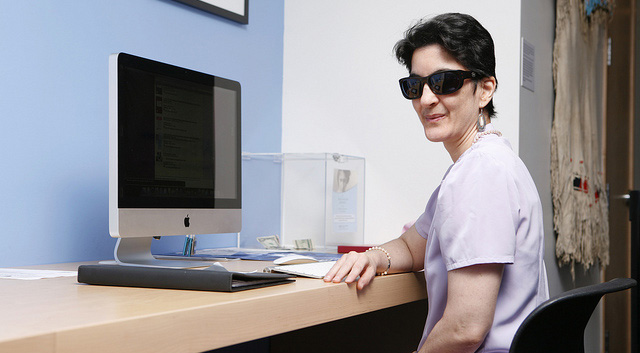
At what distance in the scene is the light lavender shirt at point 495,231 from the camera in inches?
46.4

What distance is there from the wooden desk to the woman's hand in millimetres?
21

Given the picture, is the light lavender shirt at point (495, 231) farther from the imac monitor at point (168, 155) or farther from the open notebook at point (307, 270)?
the imac monitor at point (168, 155)

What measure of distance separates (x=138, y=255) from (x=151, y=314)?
753 mm

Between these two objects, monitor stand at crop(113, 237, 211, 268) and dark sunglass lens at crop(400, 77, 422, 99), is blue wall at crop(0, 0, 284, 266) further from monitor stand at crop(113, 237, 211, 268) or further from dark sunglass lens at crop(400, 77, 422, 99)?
dark sunglass lens at crop(400, 77, 422, 99)

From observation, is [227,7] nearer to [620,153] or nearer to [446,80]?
[446,80]

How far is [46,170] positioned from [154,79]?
0.40m

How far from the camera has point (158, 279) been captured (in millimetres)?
1106

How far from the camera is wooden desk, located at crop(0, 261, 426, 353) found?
0.76 metres

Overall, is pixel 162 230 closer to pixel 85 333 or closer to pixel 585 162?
pixel 85 333

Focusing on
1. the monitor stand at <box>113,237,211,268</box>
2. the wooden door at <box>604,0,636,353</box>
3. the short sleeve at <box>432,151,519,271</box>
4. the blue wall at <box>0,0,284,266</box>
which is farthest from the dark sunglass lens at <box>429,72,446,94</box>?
the wooden door at <box>604,0,636,353</box>

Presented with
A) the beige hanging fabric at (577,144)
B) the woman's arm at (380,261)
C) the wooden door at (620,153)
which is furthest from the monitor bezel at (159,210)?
the wooden door at (620,153)

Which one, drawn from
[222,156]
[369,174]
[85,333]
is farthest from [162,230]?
[369,174]

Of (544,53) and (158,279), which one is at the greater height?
(544,53)

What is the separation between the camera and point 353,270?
4.28 ft
